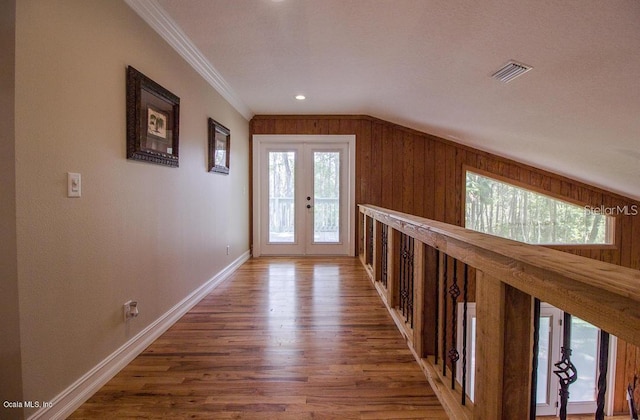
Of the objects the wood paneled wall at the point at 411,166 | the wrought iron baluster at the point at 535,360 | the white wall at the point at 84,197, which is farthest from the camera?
the wood paneled wall at the point at 411,166

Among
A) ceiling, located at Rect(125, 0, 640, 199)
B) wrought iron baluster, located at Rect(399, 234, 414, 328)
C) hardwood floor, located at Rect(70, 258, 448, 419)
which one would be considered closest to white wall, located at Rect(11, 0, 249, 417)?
hardwood floor, located at Rect(70, 258, 448, 419)

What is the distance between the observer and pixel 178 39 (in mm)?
2658

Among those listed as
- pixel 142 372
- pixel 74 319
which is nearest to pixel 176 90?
pixel 74 319

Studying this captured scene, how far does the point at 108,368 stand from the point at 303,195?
3935 millimetres

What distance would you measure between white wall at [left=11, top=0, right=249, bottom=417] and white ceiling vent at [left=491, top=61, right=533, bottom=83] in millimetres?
2563

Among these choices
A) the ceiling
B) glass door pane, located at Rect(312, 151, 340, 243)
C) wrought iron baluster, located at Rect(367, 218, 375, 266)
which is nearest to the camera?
the ceiling

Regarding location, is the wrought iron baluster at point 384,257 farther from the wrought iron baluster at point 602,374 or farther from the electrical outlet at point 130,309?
the wrought iron baluster at point 602,374

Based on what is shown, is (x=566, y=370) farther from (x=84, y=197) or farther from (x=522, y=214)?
(x=522, y=214)

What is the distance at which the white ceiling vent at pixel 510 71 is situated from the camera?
2.54 meters

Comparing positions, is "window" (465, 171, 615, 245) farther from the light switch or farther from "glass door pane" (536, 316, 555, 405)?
the light switch

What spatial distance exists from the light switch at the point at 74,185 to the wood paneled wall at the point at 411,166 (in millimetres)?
3981

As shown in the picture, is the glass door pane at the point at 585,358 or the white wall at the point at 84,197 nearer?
the white wall at the point at 84,197

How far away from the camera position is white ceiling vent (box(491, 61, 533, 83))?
2537mm

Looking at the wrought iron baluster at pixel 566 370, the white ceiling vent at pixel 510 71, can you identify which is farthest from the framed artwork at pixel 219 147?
the wrought iron baluster at pixel 566 370
